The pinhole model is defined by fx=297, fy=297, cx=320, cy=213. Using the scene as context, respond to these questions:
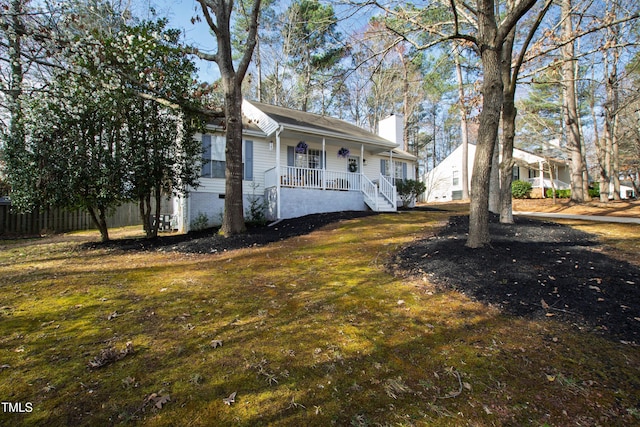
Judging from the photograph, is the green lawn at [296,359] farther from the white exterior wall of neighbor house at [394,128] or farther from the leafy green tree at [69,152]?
the white exterior wall of neighbor house at [394,128]

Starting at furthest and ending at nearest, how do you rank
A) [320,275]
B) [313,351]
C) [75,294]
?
[320,275] → [75,294] → [313,351]

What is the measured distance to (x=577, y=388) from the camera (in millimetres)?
2168

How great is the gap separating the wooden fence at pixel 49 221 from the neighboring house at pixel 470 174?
26894 millimetres

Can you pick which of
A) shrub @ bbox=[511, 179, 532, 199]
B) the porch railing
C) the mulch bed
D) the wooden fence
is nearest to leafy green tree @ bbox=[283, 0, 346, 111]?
the porch railing

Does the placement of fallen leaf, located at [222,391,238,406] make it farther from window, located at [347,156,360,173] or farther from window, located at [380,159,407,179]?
window, located at [380,159,407,179]

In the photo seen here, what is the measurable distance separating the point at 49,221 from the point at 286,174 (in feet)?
34.9

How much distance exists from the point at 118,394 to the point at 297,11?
21.4 metres

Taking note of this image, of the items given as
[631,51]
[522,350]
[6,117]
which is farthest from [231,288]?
[631,51]

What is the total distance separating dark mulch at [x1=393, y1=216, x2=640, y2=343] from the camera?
314cm

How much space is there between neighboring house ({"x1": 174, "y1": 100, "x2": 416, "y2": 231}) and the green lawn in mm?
7361

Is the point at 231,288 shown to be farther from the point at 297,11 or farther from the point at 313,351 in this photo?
the point at 297,11

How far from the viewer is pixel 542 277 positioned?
395 centimetres

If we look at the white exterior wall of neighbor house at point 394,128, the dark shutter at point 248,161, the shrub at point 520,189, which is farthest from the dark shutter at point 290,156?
the shrub at point 520,189

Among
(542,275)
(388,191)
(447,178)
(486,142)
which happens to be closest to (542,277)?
(542,275)
